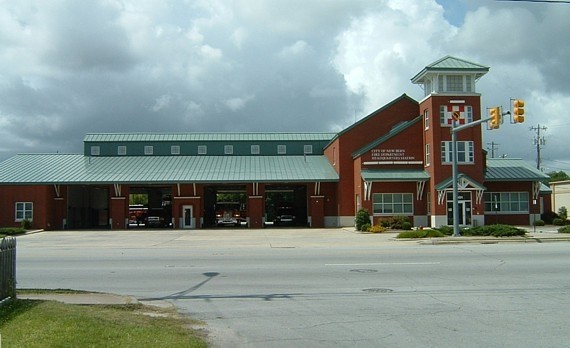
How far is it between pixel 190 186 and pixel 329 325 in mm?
42668

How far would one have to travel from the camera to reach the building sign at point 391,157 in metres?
47.6

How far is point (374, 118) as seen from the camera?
5191 cm

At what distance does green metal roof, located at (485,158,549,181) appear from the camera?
159ft

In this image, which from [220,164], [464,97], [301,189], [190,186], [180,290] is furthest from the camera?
[301,189]

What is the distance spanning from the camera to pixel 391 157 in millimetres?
47750

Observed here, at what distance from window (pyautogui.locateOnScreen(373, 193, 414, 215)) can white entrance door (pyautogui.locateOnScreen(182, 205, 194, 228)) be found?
53.6ft

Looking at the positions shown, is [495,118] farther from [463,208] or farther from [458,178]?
[463,208]

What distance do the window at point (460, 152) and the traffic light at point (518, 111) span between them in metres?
22.4

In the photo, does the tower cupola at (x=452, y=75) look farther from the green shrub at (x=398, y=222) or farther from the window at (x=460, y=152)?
the green shrub at (x=398, y=222)

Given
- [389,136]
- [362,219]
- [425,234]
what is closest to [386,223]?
[362,219]

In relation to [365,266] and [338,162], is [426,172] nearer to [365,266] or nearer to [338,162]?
[338,162]

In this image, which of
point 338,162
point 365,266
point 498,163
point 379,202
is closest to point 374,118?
point 338,162

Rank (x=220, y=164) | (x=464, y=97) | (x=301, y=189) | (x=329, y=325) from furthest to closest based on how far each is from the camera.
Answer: (x=301, y=189) < (x=220, y=164) < (x=464, y=97) < (x=329, y=325)

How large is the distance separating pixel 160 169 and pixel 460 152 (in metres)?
26.7
